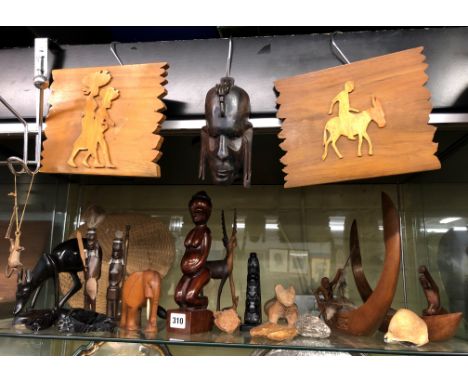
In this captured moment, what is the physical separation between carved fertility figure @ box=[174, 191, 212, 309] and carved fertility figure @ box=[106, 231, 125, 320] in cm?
13

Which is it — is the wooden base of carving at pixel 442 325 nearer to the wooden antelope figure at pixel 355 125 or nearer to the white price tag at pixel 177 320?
the wooden antelope figure at pixel 355 125

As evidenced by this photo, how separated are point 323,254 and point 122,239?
505 mm

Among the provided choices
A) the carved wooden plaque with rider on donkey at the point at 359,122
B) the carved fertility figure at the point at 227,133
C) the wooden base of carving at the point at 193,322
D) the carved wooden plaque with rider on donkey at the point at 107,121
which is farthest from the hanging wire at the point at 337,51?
the wooden base of carving at the point at 193,322

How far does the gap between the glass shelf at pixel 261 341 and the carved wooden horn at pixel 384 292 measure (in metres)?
0.02

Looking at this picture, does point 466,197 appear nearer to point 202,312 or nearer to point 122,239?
point 202,312

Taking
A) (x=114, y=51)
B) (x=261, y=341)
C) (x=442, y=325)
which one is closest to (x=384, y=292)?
(x=442, y=325)

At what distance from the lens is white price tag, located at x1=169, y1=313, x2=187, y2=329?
696mm

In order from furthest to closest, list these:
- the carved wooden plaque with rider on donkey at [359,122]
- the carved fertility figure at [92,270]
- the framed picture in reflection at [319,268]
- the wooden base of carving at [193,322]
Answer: the framed picture in reflection at [319,268] < the carved fertility figure at [92,270] < the wooden base of carving at [193,322] < the carved wooden plaque with rider on donkey at [359,122]

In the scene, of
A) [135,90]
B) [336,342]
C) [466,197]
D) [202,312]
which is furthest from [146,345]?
[466,197]

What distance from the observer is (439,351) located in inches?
23.5

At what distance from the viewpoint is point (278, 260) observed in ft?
3.37

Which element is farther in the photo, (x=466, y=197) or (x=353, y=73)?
(x=466, y=197)

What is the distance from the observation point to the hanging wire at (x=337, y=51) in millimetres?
714

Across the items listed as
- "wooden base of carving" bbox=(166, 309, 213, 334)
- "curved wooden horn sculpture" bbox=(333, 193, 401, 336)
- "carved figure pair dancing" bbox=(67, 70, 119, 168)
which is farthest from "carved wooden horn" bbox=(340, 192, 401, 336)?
"carved figure pair dancing" bbox=(67, 70, 119, 168)
